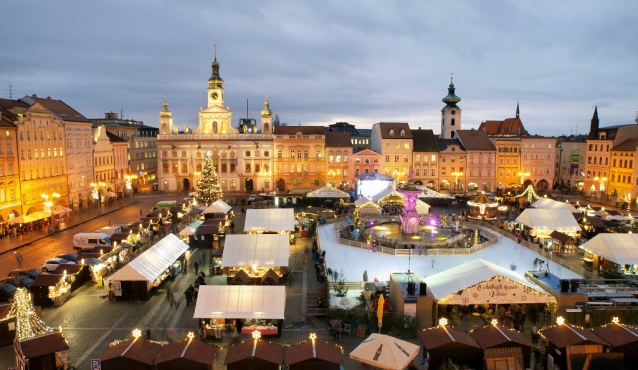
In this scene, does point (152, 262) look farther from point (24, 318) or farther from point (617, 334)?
point (617, 334)

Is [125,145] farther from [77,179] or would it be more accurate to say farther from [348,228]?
[348,228]

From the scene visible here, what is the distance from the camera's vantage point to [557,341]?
15078 millimetres

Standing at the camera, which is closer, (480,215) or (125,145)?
(480,215)

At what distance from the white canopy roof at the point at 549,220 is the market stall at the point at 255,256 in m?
19.3

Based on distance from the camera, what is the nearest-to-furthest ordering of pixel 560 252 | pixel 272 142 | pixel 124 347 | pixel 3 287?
1. pixel 124 347
2. pixel 3 287
3. pixel 560 252
4. pixel 272 142

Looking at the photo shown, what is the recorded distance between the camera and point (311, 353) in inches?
547

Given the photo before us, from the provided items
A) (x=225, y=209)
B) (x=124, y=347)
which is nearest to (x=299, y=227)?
(x=225, y=209)

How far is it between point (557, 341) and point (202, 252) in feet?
75.3

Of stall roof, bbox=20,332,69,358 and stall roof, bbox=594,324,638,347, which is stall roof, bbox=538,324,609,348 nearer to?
stall roof, bbox=594,324,638,347

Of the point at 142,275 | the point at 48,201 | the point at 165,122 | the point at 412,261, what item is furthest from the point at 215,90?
the point at 142,275

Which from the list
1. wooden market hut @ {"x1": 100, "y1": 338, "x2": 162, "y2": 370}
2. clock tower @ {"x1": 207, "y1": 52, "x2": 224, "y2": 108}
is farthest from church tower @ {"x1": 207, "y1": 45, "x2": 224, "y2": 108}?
wooden market hut @ {"x1": 100, "y1": 338, "x2": 162, "y2": 370}

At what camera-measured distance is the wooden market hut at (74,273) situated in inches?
910

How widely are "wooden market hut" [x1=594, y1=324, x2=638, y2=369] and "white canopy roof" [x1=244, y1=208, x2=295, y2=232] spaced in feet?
69.3

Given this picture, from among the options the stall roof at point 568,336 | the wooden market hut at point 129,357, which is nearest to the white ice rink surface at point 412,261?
the stall roof at point 568,336
